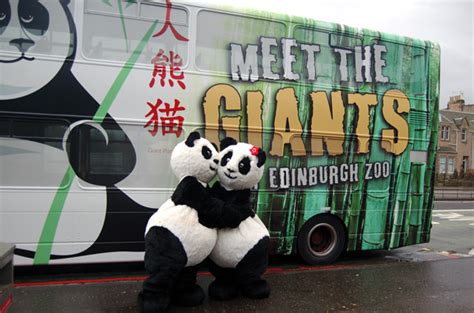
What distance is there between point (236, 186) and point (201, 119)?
68.6 inches

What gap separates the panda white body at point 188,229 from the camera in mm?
3869

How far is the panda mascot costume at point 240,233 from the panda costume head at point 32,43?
244 centimetres

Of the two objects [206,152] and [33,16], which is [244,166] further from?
[33,16]

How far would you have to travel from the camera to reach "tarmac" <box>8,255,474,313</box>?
4371mm

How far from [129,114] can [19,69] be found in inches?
52.9

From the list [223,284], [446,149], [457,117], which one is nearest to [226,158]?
[223,284]

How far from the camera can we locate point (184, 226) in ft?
12.7

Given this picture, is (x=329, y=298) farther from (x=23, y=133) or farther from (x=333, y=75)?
(x=23, y=133)

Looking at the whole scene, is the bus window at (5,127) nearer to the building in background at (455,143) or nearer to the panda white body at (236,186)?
the panda white body at (236,186)

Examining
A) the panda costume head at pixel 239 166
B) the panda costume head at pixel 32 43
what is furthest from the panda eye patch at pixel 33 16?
the panda costume head at pixel 239 166

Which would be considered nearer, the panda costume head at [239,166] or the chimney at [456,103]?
the panda costume head at [239,166]

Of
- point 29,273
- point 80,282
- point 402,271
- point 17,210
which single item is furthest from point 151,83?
point 402,271

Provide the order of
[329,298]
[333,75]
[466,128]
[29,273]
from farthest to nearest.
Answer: [466,128] < [333,75] < [29,273] < [329,298]

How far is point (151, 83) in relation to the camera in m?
5.52
